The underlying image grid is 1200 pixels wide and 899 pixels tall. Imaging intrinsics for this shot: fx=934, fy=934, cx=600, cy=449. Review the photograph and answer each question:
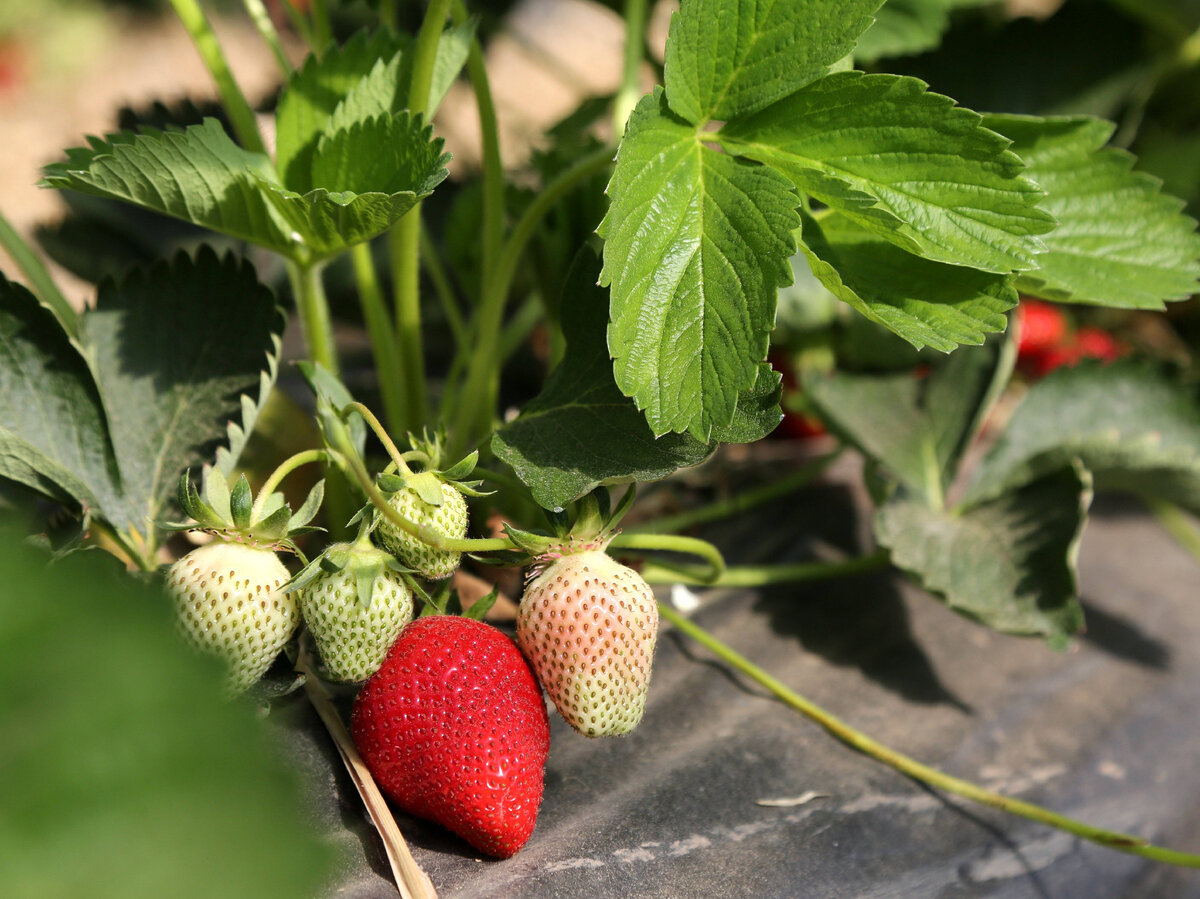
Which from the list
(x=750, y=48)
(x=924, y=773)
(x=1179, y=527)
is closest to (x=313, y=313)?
(x=750, y=48)

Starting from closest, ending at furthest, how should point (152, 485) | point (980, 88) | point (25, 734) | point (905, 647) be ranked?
1. point (25, 734)
2. point (152, 485)
3. point (905, 647)
4. point (980, 88)

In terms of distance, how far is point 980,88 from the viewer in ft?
2.59

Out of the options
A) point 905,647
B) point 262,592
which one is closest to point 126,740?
point 262,592

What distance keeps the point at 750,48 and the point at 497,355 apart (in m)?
0.26

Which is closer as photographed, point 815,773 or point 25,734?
point 25,734

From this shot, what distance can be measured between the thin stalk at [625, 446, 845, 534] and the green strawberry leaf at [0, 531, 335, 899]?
17.5 inches

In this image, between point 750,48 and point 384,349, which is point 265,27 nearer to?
point 384,349

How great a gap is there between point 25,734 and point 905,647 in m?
0.56

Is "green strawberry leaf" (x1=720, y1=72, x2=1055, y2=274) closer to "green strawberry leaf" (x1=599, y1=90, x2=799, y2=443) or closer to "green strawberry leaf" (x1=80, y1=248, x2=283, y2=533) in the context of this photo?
"green strawberry leaf" (x1=599, y1=90, x2=799, y2=443)

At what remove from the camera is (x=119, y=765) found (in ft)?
0.67

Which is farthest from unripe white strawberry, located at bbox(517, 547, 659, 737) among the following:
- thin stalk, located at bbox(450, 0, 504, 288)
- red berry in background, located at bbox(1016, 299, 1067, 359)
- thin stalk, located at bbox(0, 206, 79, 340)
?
red berry in background, located at bbox(1016, 299, 1067, 359)

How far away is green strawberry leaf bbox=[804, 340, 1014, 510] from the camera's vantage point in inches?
26.2

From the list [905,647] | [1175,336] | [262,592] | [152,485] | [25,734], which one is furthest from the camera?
[1175,336]

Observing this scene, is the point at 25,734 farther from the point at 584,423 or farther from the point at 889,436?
the point at 889,436
